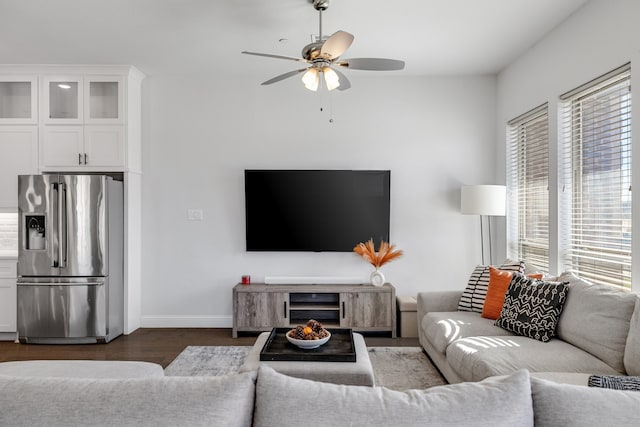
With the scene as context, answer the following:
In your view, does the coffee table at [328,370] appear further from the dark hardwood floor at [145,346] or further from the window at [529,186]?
the window at [529,186]

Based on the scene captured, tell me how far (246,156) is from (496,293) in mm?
2883

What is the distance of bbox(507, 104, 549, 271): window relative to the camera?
3678 millimetres

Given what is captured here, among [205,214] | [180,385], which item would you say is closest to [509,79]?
[205,214]

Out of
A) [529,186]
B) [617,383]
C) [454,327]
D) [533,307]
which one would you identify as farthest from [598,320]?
[529,186]

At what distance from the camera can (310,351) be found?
8.02ft

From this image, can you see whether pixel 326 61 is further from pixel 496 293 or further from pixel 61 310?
pixel 61 310

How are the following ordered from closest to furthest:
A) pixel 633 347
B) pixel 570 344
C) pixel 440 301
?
pixel 633 347 → pixel 570 344 → pixel 440 301

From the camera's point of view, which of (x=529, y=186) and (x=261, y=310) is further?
(x=261, y=310)

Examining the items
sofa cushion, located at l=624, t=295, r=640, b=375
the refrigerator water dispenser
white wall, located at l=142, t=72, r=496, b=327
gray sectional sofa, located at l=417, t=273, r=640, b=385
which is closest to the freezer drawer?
the refrigerator water dispenser

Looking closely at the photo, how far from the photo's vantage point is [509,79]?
14.0 feet

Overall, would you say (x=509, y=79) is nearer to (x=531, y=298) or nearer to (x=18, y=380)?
(x=531, y=298)

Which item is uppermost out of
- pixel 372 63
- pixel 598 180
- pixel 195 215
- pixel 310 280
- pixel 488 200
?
pixel 372 63

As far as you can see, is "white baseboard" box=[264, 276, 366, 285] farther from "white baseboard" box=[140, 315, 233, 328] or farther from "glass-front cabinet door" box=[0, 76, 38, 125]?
"glass-front cabinet door" box=[0, 76, 38, 125]

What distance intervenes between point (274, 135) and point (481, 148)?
91.0 inches
